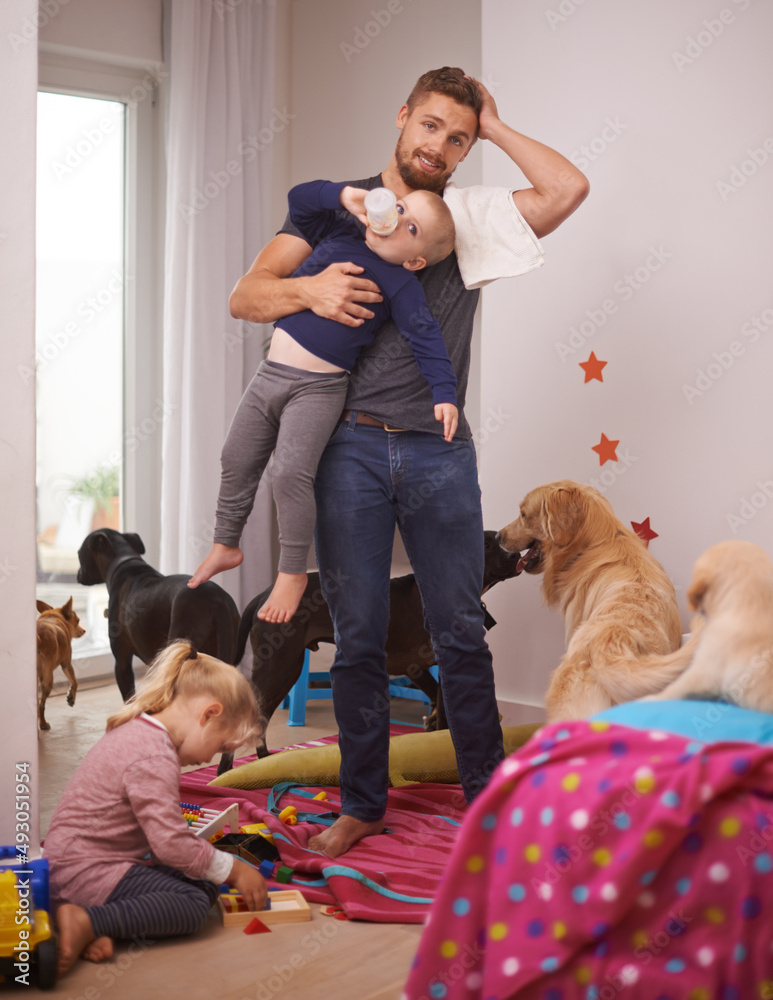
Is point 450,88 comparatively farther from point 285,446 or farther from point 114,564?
point 114,564

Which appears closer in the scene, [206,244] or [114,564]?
[114,564]

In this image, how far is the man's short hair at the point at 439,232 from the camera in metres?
1.90

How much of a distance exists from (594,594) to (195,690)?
842mm

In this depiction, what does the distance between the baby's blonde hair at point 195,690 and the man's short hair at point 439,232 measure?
940 mm

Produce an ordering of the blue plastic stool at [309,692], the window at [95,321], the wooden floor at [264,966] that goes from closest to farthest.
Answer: the wooden floor at [264,966], the blue plastic stool at [309,692], the window at [95,321]

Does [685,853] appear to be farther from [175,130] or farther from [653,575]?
[175,130]

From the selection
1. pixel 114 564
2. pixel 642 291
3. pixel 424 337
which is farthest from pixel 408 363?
pixel 114 564

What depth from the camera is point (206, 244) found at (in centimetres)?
384

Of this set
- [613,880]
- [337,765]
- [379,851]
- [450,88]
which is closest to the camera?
[613,880]

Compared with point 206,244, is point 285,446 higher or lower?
lower

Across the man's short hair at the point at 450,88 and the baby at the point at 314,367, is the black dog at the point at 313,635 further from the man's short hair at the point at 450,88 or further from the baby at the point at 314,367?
the man's short hair at the point at 450,88

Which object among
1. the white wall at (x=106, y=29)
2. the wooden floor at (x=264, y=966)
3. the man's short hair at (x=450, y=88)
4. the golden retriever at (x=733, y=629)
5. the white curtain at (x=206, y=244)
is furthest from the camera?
the white curtain at (x=206, y=244)

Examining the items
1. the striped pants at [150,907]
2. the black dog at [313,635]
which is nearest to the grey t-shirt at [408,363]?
the black dog at [313,635]

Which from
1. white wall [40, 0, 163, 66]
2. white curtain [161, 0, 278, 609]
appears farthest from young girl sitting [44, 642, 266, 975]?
white wall [40, 0, 163, 66]
